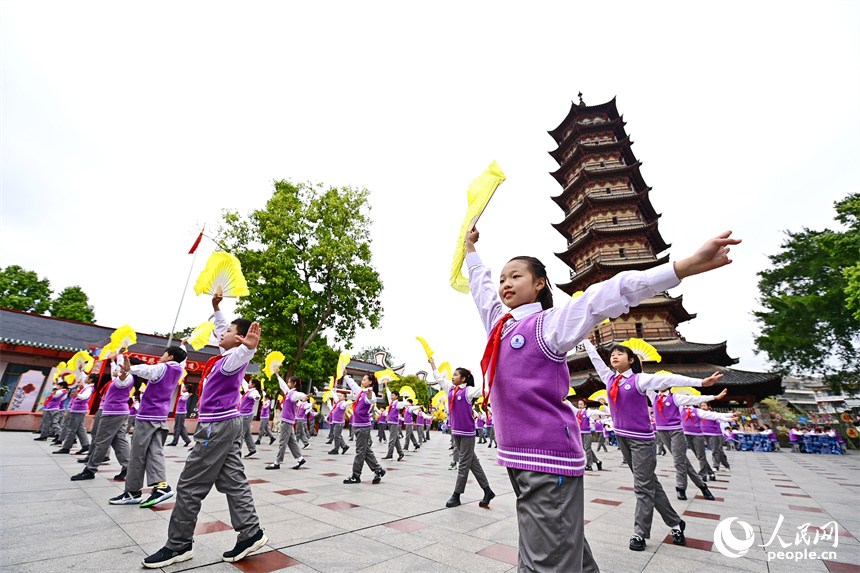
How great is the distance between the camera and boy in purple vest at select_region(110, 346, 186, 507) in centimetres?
422

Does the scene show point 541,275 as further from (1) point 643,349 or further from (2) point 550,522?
(1) point 643,349

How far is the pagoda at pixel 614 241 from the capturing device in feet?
74.7

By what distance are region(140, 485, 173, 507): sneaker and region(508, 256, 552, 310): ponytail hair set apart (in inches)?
A: 186

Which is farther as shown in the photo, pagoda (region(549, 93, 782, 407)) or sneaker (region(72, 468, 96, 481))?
pagoda (region(549, 93, 782, 407))

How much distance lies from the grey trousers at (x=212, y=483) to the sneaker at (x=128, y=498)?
187cm

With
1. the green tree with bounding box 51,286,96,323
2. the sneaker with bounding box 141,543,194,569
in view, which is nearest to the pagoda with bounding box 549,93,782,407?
the sneaker with bounding box 141,543,194,569

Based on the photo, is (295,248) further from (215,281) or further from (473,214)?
(473,214)

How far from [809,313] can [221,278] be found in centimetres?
2967

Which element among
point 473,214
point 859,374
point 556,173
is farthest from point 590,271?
point 473,214

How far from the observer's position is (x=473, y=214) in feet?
7.03

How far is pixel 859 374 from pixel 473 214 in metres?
32.0

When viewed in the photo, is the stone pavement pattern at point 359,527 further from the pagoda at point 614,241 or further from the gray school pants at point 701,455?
the pagoda at point 614,241

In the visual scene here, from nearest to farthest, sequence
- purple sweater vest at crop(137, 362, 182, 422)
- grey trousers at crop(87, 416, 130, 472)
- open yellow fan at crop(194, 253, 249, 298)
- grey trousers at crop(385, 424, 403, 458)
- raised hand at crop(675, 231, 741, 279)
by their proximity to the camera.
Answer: raised hand at crop(675, 231, 741, 279), open yellow fan at crop(194, 253, 249, 298), purple sweater vest at crop(137, 362, 182, 422), grey trousers at crop(87, 416, 130, 472), grey trousers at crop(385, 424, 403, 458)

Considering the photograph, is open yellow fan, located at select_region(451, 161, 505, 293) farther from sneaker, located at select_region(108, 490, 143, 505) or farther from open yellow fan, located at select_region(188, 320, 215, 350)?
sneaker, located at select_region(108, 490, 143, 505)
